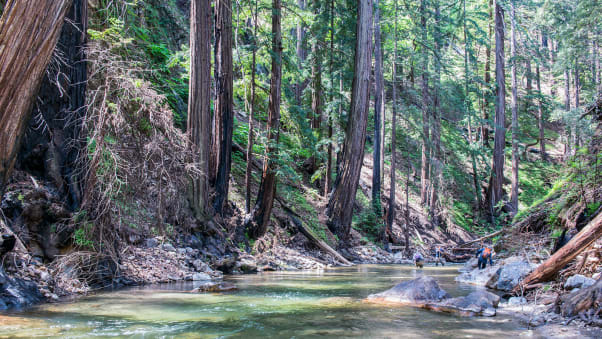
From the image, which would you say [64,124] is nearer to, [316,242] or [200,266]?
[200,266]

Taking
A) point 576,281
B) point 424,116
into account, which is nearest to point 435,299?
point 576,281

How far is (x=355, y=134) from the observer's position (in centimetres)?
1537

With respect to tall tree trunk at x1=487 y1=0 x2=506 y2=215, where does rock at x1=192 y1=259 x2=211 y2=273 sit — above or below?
below

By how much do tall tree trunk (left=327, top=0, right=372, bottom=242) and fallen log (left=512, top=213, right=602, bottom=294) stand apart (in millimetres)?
8885

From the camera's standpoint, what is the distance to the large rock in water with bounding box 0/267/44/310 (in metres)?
5.30

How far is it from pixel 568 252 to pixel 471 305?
1.60m

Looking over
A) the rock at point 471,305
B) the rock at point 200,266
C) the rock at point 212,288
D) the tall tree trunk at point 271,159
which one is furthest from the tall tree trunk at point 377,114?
the rock at point 471,305

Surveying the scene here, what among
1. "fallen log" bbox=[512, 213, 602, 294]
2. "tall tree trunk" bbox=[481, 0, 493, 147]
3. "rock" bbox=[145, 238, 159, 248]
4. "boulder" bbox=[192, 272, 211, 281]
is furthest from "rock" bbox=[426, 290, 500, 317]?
"tall tree trunk" bbox=[481, 0, 493, 147]

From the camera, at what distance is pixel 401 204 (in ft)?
79.9

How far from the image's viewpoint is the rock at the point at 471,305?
5.58 meters

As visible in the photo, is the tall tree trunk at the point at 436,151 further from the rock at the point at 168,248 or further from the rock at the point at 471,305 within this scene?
the rock at the point at 471,305

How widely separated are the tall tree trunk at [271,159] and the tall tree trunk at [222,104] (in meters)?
1.14

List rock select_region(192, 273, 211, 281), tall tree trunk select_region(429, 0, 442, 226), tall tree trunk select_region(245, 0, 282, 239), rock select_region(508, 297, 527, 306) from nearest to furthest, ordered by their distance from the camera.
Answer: rock select_region(508, 297, 527, 306)
rock select_region(192, 273, 211, 281)
tall tree trunk select_region(245, 0, 282, 239)
tall tree trunk select_region(429, 0, 442, 226)

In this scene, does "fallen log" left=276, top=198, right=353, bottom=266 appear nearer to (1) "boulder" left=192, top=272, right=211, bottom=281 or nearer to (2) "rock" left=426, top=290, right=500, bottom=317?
(1) "boulder" left=192, top=272, right=211, bottom=281
